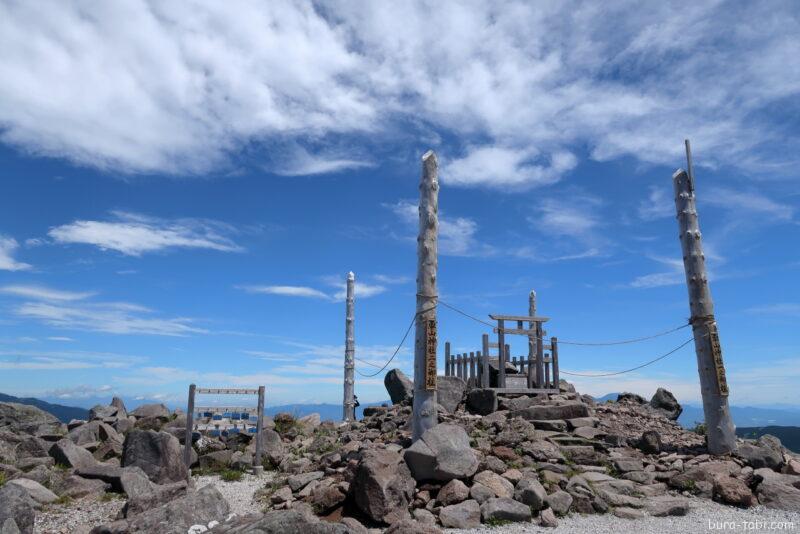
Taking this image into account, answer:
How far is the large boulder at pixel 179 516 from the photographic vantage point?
9.19 meters

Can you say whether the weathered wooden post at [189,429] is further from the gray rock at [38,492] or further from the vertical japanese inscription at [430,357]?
the vertical japanese inscription at [430,357]

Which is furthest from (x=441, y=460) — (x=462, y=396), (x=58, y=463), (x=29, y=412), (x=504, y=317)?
(x=29, y=412)

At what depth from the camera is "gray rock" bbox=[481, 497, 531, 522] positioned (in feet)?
33.3

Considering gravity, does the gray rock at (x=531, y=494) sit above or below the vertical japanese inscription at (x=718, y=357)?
below

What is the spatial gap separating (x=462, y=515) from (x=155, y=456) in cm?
882

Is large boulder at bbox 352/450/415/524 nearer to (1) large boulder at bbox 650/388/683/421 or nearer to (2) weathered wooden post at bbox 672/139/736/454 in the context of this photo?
(2) weathered wooden post at bbox 672/139/736/454

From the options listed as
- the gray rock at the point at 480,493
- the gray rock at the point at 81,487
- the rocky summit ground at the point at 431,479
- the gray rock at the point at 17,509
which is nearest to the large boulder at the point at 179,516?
the rocky summit ground at the point at 431,479

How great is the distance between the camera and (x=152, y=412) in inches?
872

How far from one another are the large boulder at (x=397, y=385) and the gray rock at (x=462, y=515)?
12320 millimetres

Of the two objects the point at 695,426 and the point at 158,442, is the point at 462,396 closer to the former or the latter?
the point at 695,426

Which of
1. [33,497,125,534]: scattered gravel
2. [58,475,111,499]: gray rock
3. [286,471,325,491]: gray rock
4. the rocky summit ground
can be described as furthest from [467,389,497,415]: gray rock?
[58,475,111,499]: gray rock

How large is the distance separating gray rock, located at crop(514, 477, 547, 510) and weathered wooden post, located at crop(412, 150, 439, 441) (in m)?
3.39

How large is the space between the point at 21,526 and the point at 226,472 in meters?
6.10

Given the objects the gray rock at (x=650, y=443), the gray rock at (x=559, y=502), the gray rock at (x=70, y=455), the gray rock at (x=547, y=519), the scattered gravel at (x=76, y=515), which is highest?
the gray rock at (x=650, y=443)
